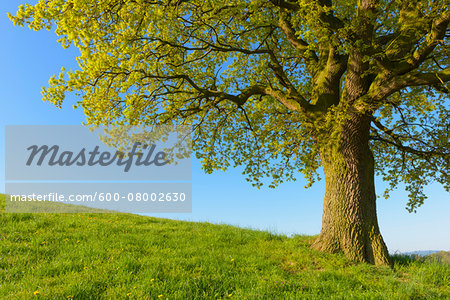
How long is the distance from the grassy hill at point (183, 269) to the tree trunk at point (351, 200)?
23.8 inches

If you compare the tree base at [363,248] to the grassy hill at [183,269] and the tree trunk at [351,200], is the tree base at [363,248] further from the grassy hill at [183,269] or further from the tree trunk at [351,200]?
the grassy hill at [183,269]

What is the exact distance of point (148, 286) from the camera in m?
6.12

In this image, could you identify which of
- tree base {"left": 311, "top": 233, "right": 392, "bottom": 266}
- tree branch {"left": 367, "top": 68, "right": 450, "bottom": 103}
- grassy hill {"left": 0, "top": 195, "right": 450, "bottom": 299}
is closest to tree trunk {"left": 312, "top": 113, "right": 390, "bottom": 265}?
tree base {"left": 311, "top": 233, "right": 392, "bottom": 266}

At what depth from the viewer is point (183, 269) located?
7.16 m

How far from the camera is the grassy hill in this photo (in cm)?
615

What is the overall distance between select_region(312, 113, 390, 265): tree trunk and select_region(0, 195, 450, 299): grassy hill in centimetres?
60

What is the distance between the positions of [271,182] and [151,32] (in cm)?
813

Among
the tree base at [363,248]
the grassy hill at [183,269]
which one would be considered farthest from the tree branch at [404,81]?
the grassy hill at [183,269]

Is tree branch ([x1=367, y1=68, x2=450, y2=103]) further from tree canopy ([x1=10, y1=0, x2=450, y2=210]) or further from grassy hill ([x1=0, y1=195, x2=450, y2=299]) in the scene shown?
grassy hill ([x1=0, y1=195, x2=450, y2=299])

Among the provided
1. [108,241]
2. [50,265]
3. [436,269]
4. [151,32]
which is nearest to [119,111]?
[151,32]

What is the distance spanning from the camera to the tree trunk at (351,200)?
30.7 feet

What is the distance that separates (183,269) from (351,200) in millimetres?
5953

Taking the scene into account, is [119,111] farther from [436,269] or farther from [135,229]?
[436,269]

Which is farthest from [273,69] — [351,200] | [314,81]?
[351,200]
